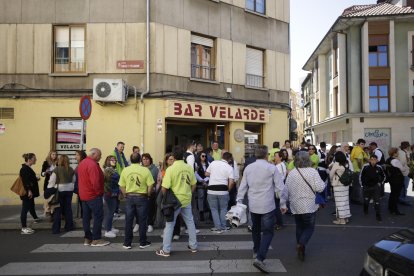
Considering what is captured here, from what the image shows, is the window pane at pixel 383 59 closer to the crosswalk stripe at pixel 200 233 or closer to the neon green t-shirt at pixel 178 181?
the crosswalk stripe at pixel 200 233

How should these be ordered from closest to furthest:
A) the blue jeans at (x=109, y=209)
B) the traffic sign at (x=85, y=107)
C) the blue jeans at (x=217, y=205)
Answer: the blue jeans at (x=109, y=209) < the blue jeans at (x=217, y=205) < the traffic sign at (x=85, y=107)

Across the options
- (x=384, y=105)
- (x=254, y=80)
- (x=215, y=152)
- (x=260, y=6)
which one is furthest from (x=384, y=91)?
(x=215, y=152)

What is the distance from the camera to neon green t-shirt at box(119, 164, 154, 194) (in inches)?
284

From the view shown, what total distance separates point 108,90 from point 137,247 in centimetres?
637

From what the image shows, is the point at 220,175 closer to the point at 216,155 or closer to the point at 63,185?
the point at 216,155

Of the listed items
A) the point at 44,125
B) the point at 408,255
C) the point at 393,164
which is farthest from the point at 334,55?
the point at 408,255

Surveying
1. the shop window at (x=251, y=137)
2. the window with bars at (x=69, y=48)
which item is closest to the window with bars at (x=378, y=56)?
the shop window at (x=251, y=137)

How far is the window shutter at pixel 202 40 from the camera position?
46.9 ft

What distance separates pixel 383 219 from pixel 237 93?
→ 23.8ft

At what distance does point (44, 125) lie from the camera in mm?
12977

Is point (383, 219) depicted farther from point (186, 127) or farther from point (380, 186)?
point (186, 127)

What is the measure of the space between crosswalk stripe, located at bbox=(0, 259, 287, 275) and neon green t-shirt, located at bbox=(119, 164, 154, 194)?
1372 millimetres

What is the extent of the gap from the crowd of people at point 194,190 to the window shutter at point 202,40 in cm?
503

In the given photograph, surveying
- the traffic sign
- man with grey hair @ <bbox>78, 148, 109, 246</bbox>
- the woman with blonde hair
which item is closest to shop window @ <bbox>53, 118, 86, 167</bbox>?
the traffic sign
